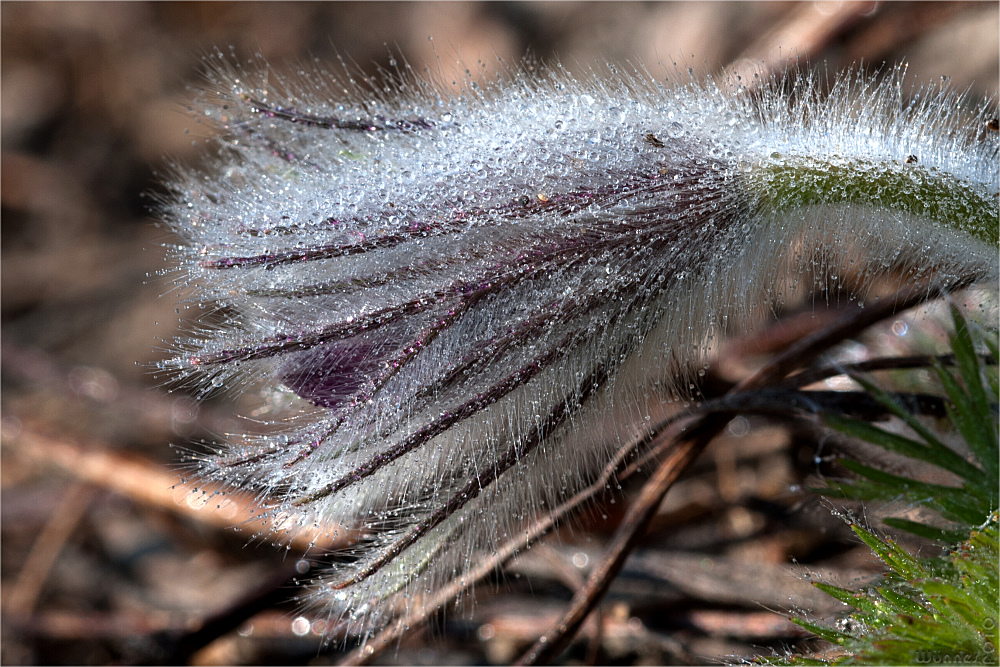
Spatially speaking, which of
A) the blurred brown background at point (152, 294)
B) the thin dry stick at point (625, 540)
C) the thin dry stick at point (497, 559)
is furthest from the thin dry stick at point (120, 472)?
the thin dry stick at point (625, 540)

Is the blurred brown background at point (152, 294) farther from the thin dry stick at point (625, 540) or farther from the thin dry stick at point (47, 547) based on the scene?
the thin dry stick at point (625, 540)

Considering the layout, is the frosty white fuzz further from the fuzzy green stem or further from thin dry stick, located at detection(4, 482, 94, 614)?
thin dry stick, located at detection(4, 482, 94, 614)

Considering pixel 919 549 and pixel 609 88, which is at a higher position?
pixel 609 88

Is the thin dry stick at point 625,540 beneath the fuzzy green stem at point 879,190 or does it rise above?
beneath

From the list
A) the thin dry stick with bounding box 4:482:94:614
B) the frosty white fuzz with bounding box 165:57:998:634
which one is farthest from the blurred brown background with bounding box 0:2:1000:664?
the frosty white fuzz with bounding box 165:57:998:634

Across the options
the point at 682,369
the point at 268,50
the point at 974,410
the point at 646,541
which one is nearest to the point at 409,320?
the point at 682,369

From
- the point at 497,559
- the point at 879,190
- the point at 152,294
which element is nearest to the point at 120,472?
the point at 152,294

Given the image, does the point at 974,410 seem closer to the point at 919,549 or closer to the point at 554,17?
the point at 919,549
